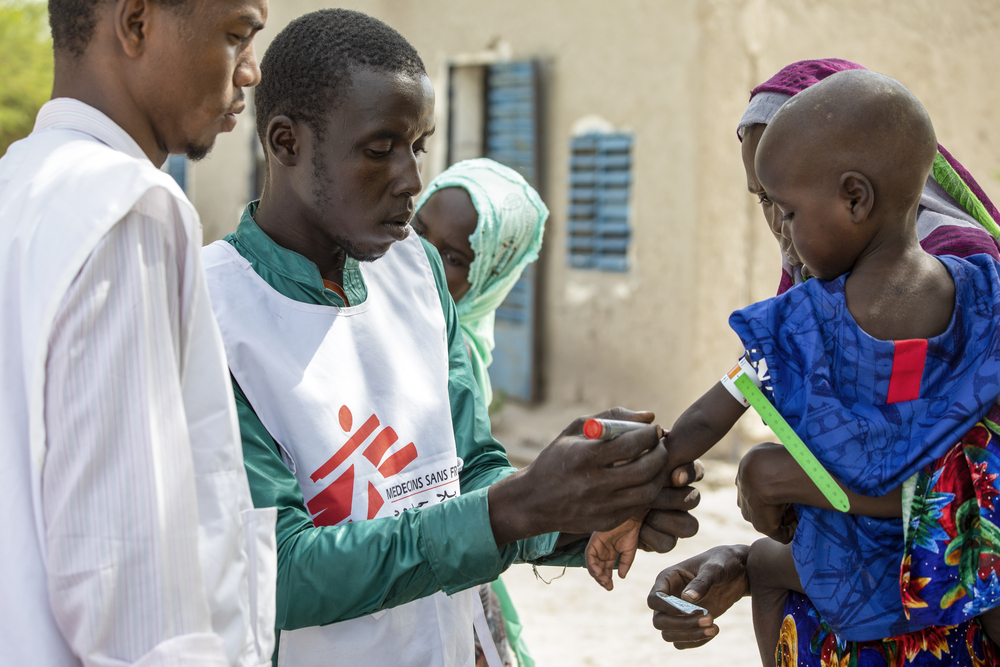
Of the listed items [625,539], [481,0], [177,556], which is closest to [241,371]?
[177,556]

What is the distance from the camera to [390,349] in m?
1.65

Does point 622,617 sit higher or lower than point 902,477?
lower

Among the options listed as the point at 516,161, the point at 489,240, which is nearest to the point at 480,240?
the point at 489,240

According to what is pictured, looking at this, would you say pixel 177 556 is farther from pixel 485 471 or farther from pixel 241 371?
pixel 485 471

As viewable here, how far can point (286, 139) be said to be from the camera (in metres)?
1.65

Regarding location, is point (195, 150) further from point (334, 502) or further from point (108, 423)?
point (334, 502)

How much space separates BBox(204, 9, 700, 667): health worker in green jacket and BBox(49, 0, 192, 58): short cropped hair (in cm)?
48

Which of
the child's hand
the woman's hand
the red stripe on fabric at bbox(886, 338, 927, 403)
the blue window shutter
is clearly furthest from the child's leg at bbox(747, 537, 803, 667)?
the blue window shutter

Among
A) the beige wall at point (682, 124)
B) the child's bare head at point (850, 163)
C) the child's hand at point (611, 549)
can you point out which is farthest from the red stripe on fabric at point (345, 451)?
the beige wall at point (682, 124)

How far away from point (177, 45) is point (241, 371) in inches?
21.3

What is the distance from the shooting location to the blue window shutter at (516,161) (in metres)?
7.11

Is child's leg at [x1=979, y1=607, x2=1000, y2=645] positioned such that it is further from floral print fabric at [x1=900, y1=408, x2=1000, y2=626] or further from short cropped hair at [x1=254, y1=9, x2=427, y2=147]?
short cropped hair at [x1=254, y1=9, x2=427, y2=147]

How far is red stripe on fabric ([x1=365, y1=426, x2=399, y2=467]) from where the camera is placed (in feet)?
5.02

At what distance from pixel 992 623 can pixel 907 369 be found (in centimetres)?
47
